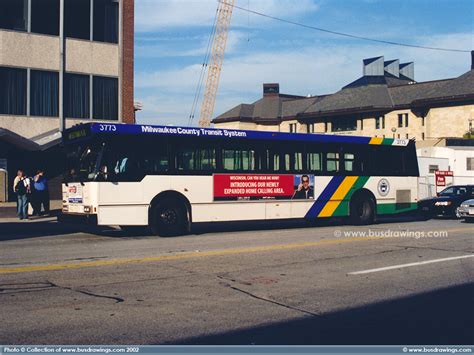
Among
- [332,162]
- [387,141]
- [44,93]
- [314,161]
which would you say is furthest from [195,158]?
[44,93]

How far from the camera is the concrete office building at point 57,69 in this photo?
2767 cm

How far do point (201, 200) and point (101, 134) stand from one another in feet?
11.0

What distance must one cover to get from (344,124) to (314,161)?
197 ft

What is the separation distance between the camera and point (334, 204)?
19.9 m

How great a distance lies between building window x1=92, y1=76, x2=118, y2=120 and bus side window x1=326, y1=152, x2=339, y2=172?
14977 millimetres

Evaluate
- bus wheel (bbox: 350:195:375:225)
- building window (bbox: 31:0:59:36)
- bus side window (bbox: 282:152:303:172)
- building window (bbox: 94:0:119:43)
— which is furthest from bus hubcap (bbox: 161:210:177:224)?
building window (bbox: 94:0:119:43)

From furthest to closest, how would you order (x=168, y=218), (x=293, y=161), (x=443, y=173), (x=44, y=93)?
(x=443, y=173) → (x=44, y=93) → (x=293, y=161) → (x=168, y=218)

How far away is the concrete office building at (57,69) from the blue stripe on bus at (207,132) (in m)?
11.5

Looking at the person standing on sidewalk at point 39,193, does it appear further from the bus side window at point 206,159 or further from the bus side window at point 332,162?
the bus side window at point 332,162

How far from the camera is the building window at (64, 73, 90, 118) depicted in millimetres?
29609

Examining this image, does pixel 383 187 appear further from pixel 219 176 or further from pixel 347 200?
pixel 219 176

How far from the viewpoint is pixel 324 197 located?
64.1 ft

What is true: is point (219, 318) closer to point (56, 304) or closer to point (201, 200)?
point (56, 304)

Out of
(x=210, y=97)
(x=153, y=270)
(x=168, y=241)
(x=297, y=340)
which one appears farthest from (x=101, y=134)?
(x=210, y=97)
